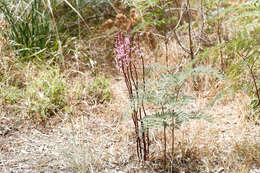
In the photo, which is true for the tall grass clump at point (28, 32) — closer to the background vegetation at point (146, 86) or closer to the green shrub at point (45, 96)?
the background vegetation at point (146, 86)

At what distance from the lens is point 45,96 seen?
2803mm

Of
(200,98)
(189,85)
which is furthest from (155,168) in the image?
(189,85)

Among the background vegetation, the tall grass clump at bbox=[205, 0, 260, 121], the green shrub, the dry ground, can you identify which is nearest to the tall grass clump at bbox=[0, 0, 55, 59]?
the background vegetation

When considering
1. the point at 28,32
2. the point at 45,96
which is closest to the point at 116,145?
the point at 45,96

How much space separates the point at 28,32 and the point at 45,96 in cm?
129

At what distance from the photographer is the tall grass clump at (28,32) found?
3582 mm

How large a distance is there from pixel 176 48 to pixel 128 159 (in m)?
1.90

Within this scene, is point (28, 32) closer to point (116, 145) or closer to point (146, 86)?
point (116, 145)

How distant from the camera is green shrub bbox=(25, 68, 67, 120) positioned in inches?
106

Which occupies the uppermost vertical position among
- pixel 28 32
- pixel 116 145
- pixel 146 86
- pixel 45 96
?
pixel 28 32

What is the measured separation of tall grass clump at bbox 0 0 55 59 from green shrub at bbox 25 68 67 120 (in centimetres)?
63

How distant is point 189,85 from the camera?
3268 millimetres

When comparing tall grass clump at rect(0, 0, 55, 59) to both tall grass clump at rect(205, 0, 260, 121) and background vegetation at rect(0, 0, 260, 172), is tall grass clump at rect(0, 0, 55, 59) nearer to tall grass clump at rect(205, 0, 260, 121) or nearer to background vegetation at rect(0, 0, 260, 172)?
background vegetation at rect(0, 0, 260, 172)

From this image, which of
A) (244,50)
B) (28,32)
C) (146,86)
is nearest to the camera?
(244,50)
